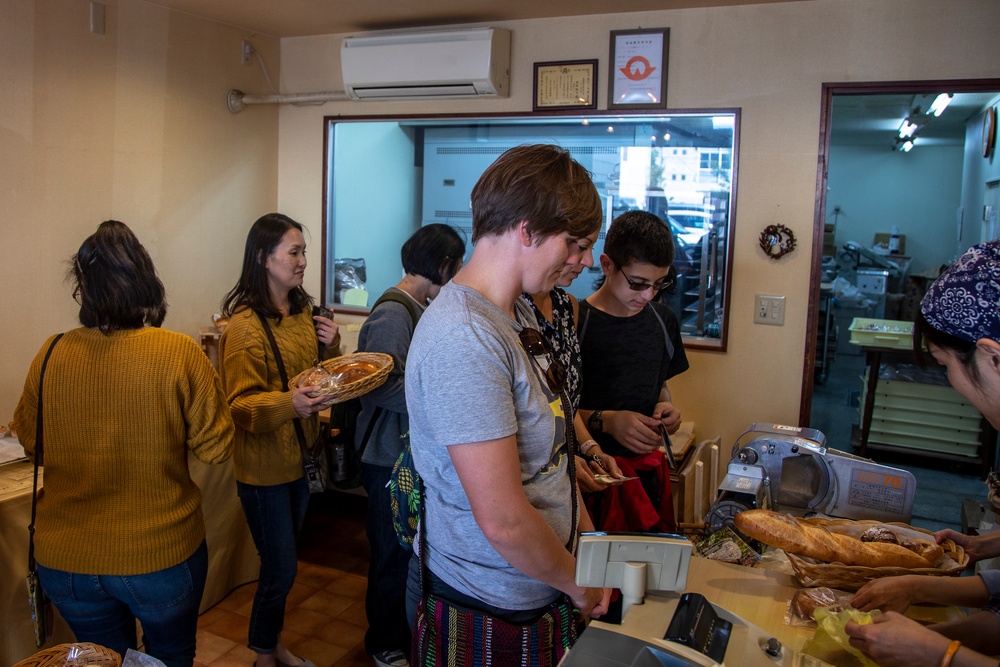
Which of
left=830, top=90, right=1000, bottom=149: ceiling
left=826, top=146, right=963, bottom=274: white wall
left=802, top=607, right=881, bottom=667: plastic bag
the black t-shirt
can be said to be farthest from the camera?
left=826, top=146, right=963, bottom=274: white wall

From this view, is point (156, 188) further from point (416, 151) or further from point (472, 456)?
point (472, 456)

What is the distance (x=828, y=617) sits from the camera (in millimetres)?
1312

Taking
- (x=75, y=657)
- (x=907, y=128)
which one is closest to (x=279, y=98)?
(x=75, y=657)

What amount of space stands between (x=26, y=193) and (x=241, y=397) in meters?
1.47

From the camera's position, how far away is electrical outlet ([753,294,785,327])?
10.5ft

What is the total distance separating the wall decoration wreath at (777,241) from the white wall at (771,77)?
0.11 feet

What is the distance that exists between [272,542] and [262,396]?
1.66 ft

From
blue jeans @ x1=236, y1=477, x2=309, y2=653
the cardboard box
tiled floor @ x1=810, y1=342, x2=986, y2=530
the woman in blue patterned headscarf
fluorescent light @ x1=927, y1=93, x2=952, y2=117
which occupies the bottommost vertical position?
tiled floor @ x1=810, y1=342, x2=986, y2=530

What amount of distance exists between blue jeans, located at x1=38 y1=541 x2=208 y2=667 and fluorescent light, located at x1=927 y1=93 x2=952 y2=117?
4.90m

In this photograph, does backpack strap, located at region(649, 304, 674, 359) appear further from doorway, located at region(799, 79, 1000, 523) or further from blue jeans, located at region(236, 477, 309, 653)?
doorway, located at region(799, 79, 1000, 523)

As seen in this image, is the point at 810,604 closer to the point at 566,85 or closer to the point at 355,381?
the point at 355,381

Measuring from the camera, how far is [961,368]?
125 cm

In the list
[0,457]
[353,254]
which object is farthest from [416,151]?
[0,457]

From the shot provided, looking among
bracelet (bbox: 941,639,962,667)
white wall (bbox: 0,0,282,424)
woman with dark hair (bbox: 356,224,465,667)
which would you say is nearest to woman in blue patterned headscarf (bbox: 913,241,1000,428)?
bracelet (bbox: 941,639,962,667)
